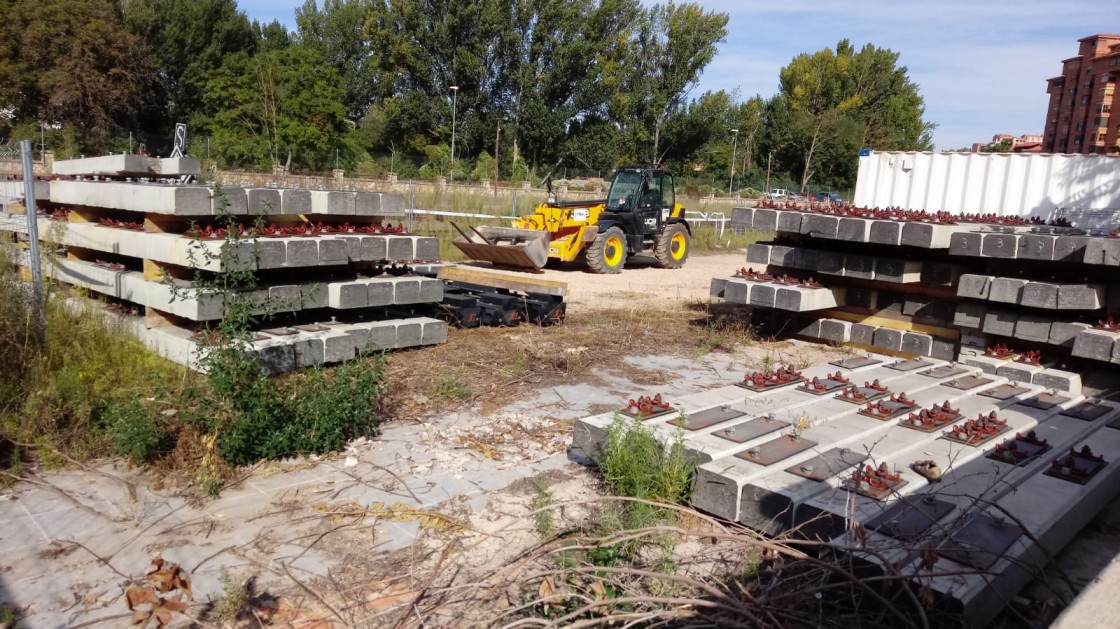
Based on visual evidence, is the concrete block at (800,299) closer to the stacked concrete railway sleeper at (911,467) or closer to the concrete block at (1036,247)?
the concrete block at (1036,247)

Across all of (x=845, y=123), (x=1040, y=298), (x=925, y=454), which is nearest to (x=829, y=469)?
(x=925, y=454)

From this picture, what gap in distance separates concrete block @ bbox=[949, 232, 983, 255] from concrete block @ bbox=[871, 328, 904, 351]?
4.38 ft

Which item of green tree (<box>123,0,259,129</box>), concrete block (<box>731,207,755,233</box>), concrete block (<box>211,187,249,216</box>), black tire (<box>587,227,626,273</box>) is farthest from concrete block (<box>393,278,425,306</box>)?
green tree (<box>123,0,259,129</box>)

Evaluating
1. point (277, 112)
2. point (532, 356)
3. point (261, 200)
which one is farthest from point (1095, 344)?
point (277, 112)

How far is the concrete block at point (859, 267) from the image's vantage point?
9.14 metres

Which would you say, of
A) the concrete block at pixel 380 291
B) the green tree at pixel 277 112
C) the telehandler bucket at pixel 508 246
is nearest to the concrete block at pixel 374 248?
the concrete block at pixel 380 291

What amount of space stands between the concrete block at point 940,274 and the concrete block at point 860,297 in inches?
30.8

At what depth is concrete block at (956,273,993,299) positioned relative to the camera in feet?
27.0

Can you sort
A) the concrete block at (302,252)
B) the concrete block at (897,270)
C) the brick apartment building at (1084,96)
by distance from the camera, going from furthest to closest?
1. the brick apartment building at (1084,96)
2. the concrete block at (897,270)
3. the concrete block at (302,252)

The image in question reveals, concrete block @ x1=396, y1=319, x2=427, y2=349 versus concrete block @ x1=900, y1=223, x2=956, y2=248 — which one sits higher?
concrete block @ x1=900, y1=223, x2=956, y2=248

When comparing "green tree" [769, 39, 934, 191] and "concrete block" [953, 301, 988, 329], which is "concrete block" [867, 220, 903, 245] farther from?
"green tree" [769, 39, 934, 191]

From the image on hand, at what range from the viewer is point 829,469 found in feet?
15.1

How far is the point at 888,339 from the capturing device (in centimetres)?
953

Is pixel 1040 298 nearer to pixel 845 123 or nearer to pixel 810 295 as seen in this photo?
pixel 810 295
